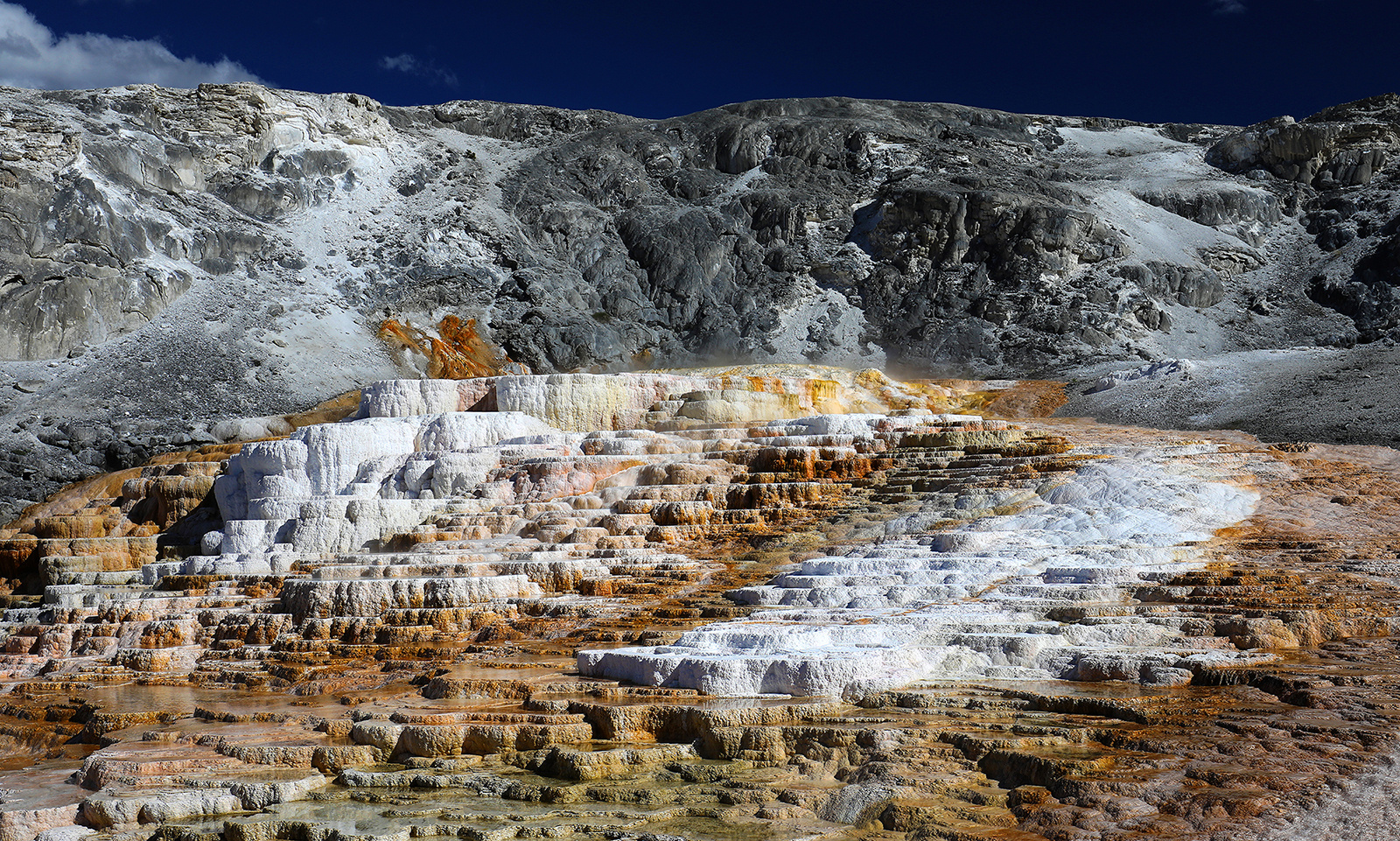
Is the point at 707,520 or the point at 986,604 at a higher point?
the point at 707,520

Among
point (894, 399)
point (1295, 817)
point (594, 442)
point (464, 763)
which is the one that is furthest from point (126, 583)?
point (894, 399)

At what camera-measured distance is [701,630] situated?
26.7ft

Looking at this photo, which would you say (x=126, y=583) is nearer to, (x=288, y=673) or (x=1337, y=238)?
(x=288, y=673)

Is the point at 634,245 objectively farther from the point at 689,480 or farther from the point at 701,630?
the point at 701,630

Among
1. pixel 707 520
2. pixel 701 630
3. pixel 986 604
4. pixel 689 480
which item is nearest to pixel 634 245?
pixel 689 480

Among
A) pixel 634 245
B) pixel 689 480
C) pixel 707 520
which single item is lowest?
pixel 707 520

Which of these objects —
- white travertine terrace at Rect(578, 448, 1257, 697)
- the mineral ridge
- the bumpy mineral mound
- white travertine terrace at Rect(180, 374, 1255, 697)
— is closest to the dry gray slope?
the mineral ridge

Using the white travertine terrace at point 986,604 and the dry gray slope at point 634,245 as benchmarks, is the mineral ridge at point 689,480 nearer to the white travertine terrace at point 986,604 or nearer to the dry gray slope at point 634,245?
the white travertine terrace at point 986,604

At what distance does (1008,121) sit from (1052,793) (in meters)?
40.0

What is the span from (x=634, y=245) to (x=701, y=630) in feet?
96.1

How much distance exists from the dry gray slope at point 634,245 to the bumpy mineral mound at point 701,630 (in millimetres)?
9578

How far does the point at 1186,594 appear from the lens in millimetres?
8883

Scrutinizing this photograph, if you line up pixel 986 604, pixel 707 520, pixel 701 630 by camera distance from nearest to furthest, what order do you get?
pixel 701 630 → pixel 986 604 → pixel 707 520

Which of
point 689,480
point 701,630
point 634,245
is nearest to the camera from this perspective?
point 701,630
